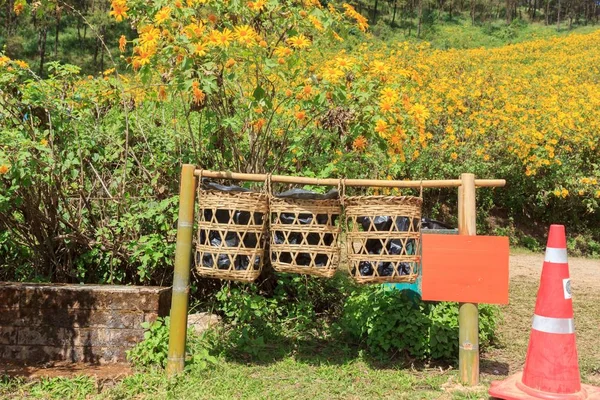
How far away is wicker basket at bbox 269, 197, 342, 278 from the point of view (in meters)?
3.29

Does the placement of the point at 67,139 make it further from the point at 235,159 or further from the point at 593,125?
the point at 593,125

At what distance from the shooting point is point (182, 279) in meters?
3.45

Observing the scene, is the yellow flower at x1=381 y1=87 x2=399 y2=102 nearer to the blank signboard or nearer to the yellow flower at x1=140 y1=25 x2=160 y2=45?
the blank signboard

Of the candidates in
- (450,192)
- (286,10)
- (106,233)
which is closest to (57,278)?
(106,233)

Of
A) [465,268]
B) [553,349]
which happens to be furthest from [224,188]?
[553,349]

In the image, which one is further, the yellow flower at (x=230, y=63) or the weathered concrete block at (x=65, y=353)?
the weathered concrete block at (x=65, y=353)

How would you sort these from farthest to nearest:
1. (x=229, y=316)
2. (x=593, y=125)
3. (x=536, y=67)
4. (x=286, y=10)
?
1. (x=536, y=67)
2. (x=593, y=125)
3. (x=229, y=316)
4. (x=286, y=10)

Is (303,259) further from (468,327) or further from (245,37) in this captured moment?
(245,37)

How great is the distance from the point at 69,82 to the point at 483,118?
255 inches

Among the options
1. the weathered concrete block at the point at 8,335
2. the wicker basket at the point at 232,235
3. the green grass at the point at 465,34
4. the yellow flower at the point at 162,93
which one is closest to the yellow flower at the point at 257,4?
the yellow flower at the point at 162,93

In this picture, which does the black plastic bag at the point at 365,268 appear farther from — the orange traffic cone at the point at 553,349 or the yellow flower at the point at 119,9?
the yellow flower at the point at 119,9

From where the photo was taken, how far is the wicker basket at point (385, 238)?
323cm

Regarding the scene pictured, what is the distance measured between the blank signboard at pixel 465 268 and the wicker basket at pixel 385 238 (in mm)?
97

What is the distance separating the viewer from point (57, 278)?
4.43m
